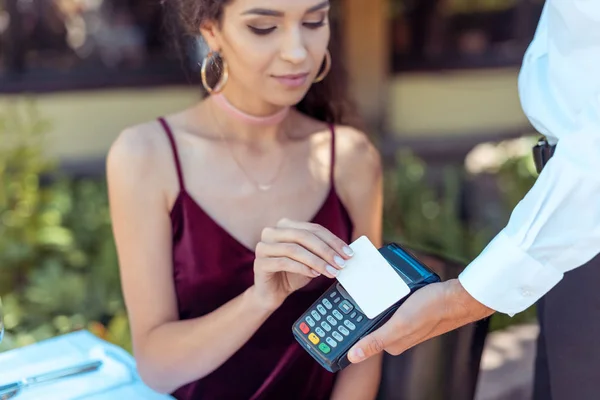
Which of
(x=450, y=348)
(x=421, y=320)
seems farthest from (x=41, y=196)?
(x=421, y=320)

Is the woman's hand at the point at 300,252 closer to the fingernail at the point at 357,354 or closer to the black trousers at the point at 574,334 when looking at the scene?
the fingernail at the point at 357,354

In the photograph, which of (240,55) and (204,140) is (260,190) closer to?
(204,140)

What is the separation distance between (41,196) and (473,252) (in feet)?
7.79

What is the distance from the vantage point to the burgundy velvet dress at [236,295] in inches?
70.1

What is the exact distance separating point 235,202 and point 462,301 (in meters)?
0.63

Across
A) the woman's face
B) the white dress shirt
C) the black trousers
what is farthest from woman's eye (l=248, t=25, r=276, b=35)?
the black trousers

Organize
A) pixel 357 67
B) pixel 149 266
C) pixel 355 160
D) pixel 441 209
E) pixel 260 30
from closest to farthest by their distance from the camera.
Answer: pixel 260 30 < pixel 149 266 < pixel 355 160 < pixel 441 209 < pixel 357 67

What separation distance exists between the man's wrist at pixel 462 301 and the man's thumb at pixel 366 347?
16 cm

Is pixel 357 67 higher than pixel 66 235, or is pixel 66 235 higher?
pixel 357 67

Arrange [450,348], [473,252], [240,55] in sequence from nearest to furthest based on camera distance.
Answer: [240,55], [450,348], [473,252]

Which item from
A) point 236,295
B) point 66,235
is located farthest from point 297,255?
point 66,235

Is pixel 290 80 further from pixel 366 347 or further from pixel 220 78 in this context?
pixel 366 347

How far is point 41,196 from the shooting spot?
4348 millimetres

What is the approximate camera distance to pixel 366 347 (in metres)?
1.32
